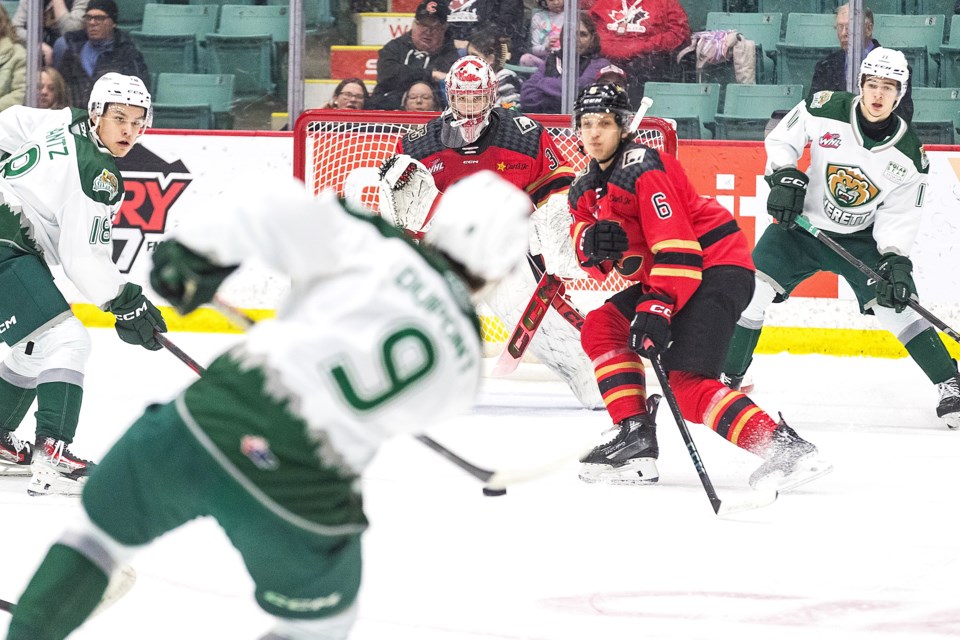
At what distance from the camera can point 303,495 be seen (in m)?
1.40

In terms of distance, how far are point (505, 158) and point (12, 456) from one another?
1913mm

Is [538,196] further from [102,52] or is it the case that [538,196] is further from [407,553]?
[102,52]

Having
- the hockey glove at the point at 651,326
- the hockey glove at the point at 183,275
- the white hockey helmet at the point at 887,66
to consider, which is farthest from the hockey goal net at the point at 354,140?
the hockey glove at the point at 183,275

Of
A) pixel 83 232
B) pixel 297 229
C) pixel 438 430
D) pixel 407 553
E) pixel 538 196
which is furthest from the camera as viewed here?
pixel 538 196

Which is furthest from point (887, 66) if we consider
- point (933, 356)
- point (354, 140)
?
point (354, 140)

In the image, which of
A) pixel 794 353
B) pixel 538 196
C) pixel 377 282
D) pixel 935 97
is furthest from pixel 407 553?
pixel 935 97

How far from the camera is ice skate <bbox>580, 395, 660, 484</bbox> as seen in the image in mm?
3184

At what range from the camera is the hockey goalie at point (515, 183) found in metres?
4.32

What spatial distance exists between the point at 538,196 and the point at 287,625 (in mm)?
3065

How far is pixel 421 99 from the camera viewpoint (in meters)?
5.61

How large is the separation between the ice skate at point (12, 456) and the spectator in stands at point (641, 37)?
319 centimetres

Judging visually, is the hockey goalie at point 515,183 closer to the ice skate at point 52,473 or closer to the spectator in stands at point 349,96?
the spectator in stands at point 349,96

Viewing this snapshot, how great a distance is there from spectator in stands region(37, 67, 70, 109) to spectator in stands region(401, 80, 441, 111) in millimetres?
1522

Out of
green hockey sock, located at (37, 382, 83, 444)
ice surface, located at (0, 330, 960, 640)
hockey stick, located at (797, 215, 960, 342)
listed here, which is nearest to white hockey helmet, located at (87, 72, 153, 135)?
green hockey sock, located at (37, 382, 83, 444)
